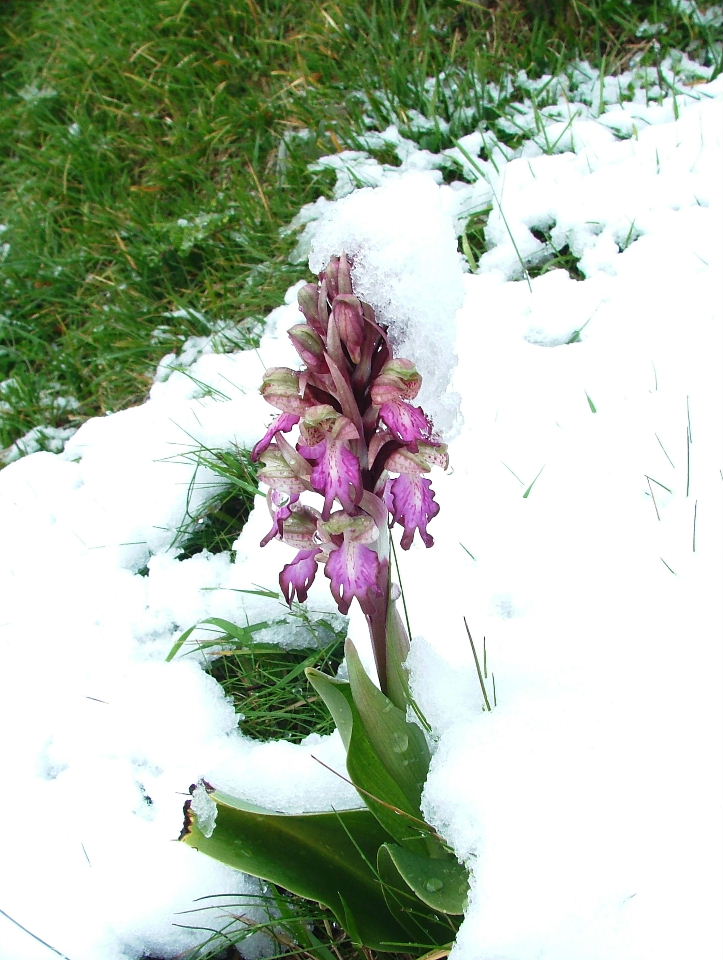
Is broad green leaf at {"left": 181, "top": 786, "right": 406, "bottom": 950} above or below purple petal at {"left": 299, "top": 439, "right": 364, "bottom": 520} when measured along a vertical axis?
below

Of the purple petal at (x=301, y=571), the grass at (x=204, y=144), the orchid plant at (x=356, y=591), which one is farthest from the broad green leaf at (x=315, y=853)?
the grass at (x=204, y=144)

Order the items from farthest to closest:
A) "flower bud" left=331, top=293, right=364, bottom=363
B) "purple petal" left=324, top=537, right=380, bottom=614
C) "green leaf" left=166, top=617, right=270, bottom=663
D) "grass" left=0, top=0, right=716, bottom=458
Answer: "grass" left=0, top=0, right=716, bottom=458
"green leaf" left=166, top=617, right=270, bottom=663
"purple petal" left=324, top=537, right=380, bottom=614
"flower bud" left=331, top=293, right=364, bottom=363

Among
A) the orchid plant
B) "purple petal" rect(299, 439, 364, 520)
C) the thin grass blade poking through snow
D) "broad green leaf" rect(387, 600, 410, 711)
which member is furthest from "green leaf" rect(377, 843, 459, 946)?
"purple petal" rect(299, 439, 364, 520)

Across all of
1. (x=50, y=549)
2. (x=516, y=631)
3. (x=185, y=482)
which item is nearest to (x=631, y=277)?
(x=516, y=631)

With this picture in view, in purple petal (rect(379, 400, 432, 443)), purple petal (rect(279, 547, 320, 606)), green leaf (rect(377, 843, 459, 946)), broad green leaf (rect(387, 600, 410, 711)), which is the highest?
purple petal (rect(379, 400, 432, 443))

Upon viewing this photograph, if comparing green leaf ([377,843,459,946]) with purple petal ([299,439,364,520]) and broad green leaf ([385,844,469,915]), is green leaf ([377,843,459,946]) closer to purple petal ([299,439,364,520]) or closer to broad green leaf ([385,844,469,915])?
broad green leaf ([385,844,469,915])

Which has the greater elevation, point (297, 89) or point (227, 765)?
point (297, 89)

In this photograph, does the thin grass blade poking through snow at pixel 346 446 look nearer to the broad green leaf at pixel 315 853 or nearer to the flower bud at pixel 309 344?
the flower bud at pixel 309 344

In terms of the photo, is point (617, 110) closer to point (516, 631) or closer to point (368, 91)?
point (368, 91)
